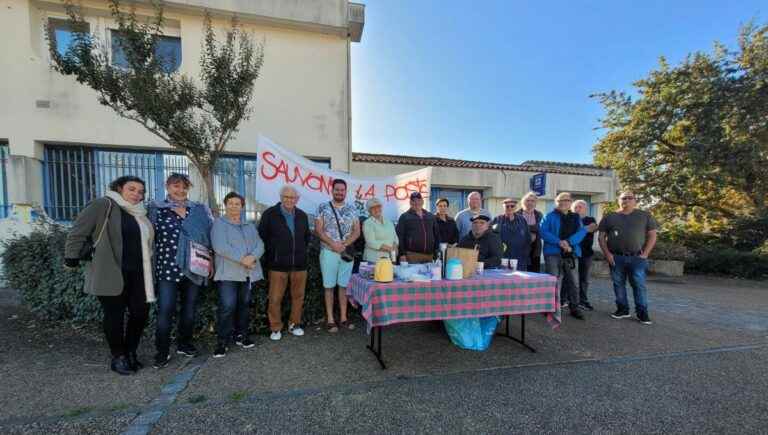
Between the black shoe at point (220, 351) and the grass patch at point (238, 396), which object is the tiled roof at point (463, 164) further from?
the grass patch at point (238, 396)

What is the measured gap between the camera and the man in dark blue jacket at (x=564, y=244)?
4691 mm

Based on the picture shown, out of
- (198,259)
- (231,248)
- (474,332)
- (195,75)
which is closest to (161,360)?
(198,259)

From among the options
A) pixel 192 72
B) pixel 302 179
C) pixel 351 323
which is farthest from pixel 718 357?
pixel 192 72

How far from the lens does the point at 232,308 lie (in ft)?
10.5

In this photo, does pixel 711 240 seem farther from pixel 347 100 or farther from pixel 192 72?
pixel 192 72

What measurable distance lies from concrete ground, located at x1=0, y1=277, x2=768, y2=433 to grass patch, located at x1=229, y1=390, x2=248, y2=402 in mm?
14

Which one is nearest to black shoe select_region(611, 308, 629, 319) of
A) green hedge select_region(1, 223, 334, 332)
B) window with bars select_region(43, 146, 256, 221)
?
green hedge select_region(1, 223, 334, 332)

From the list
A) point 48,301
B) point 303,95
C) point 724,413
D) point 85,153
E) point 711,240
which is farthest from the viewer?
point 711,240

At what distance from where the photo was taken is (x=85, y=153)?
7.07 m

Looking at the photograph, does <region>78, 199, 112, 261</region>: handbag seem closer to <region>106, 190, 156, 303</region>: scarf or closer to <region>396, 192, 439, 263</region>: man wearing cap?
<region>106, 190, 156, 303</region>: scarf

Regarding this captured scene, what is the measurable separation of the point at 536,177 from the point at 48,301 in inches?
420

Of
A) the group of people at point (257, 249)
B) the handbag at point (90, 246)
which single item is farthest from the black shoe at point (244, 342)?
the handbag at point (90, 246)

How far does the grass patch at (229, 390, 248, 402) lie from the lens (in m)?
2.46

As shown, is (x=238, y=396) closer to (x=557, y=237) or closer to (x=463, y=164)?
(x=557, y=237)
